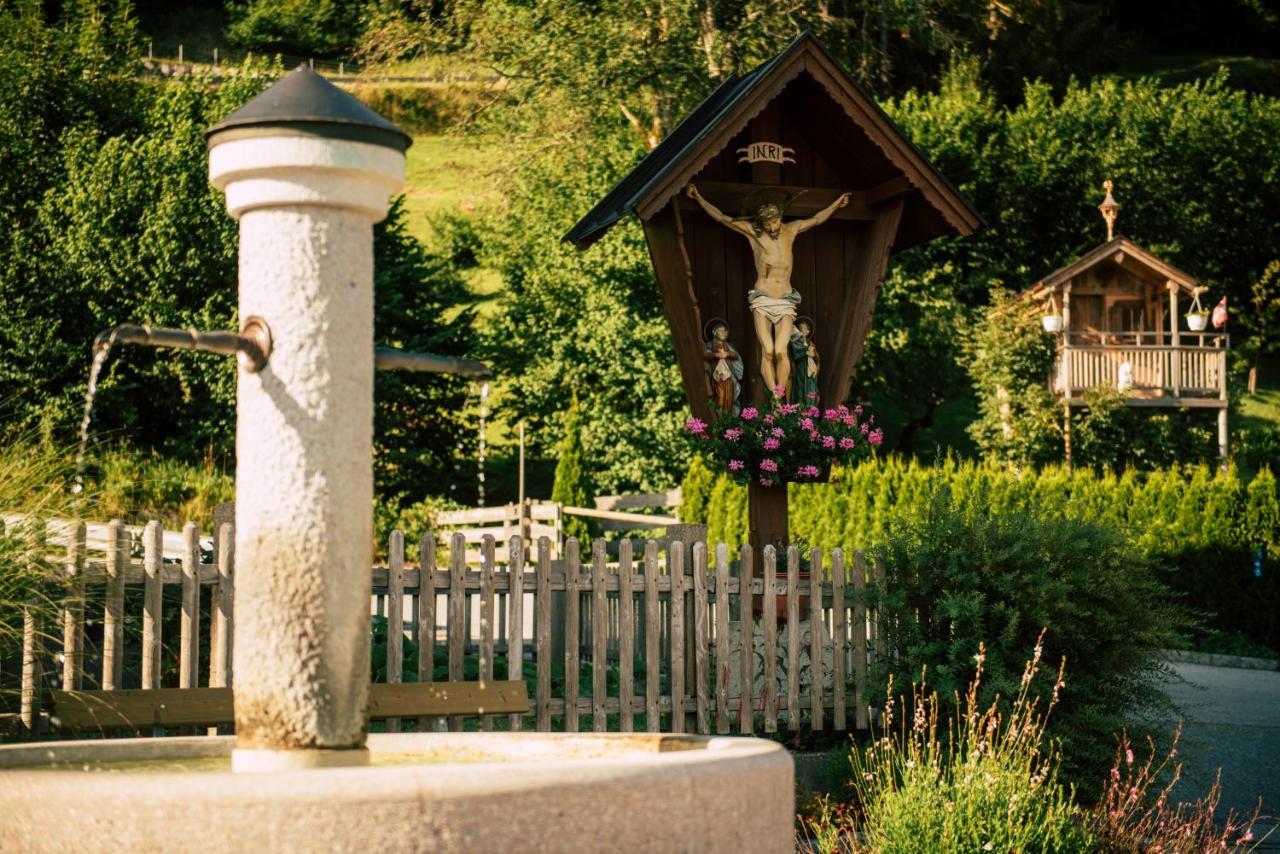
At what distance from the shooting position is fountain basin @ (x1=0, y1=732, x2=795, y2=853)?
9.31 ft

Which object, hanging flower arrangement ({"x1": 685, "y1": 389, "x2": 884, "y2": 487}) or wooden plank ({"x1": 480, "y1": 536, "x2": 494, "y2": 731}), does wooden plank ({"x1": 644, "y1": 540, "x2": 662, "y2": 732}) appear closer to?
wooden plank ({"x1": 480, "y1": 536, "x2": 494, "y2": 731})

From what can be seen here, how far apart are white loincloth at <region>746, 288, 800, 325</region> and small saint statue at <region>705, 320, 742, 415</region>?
29 centimetres

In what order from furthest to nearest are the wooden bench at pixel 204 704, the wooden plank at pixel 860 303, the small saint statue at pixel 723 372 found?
the wooden plank at pixel 860 303 < the small saint statue at pixel 723 372 < the wooden bench at pixel 204 704

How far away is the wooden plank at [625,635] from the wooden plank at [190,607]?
234cm

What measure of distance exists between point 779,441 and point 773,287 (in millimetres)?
1188

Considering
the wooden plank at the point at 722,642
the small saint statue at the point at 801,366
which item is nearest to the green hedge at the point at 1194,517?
the small saint statue at the point at 801,366

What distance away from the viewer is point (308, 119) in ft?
Answer: 12.3

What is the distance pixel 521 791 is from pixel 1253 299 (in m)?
35.6

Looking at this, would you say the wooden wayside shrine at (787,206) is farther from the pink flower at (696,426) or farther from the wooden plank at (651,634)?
the wooden plank at (651,634)

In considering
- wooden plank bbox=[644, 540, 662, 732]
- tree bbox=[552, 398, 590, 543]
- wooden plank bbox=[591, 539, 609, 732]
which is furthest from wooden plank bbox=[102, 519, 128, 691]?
tree bbox=[552, 398, 590, 543]

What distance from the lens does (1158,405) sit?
27.5 m

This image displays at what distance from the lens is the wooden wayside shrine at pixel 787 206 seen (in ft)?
31.4

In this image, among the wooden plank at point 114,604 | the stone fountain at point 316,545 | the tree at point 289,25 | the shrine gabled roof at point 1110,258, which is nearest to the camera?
the stone fountain at point 316,545

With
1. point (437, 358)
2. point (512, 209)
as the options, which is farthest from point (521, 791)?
point (512, 209)
